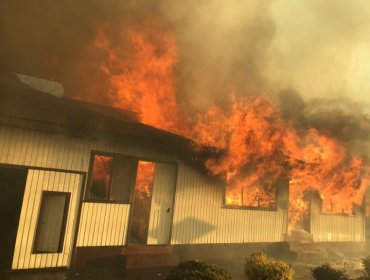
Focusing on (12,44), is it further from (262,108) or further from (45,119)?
(262,108)

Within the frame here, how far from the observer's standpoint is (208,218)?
13234mm

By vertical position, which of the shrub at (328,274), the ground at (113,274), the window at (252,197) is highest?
the window at (252,197)

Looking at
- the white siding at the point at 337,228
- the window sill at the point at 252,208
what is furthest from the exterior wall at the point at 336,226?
the window sill at the point at 252,208

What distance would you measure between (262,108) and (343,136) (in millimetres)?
5480

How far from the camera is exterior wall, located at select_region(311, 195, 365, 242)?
17.2 m

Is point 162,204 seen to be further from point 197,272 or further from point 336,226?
point 336,226

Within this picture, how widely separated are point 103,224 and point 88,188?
1.34 meters

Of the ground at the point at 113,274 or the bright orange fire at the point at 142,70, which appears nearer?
the ground at the point at 113,274

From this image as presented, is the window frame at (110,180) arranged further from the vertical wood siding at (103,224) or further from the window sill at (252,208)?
the window sill at (252,208)

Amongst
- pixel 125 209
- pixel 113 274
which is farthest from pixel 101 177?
Answer: pixel 113 274

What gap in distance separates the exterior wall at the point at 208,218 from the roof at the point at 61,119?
2077 mm

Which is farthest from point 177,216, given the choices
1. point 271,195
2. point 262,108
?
point 262,108

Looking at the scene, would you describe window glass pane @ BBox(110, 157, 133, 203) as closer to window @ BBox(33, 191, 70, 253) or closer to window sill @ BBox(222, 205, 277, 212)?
window @ BBox(33, 191, 70, 253)

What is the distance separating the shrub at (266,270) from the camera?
26.3 feet
